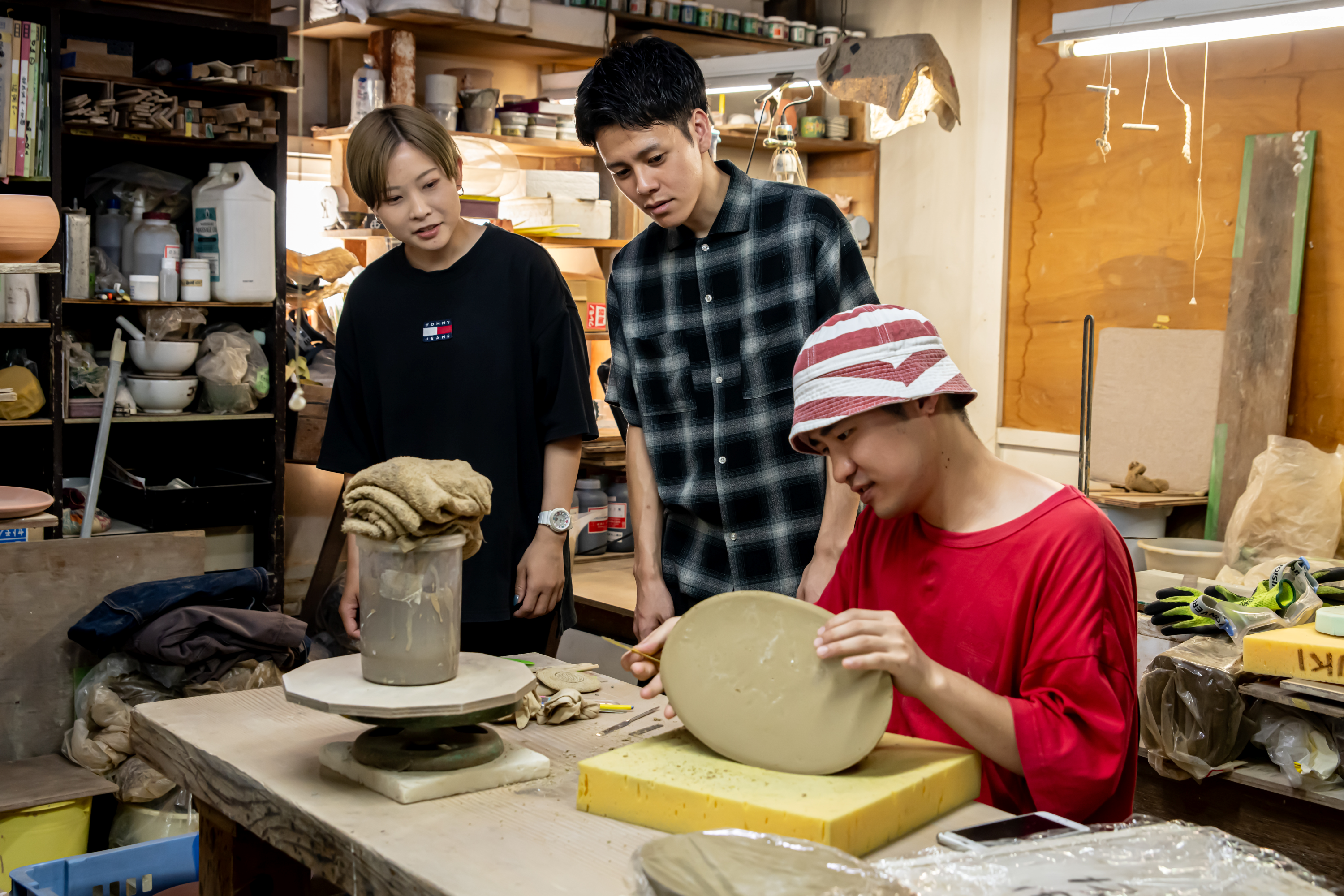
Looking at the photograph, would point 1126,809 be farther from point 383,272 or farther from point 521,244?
point 383,272

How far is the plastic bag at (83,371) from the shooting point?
146 inches

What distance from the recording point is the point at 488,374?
212cm

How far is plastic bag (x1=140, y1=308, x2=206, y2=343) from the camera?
3877mm

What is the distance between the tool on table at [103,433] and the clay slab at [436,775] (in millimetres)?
2467

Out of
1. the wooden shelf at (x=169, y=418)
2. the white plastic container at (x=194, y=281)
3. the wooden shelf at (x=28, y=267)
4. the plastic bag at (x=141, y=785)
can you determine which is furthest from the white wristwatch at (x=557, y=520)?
the white plastic container at (x=194, y=281)

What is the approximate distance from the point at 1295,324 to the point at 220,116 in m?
3.61

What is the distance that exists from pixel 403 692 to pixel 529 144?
3.54m

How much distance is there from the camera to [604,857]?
1.13 meters

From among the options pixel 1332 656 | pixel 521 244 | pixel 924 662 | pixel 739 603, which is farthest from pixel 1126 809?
pixel 521 244

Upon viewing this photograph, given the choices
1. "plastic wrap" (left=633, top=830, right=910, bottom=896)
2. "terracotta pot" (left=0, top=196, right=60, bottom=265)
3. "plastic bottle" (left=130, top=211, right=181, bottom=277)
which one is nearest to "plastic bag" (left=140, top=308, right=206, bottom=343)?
"plastic bottle" (left=130, top=211, right=181, bottom=277)

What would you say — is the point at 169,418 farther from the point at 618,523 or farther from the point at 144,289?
the point at 618,523

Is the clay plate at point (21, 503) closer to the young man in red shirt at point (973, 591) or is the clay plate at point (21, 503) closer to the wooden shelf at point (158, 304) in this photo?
the wooden shelf at point (158, 304)

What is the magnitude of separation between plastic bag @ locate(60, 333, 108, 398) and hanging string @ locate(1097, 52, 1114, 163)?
357cm

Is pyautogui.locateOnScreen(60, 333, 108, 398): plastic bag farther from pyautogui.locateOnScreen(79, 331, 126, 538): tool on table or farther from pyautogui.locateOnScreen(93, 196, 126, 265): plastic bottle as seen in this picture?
pyautogui.locateOnScreen(93, 196, 126, 265): plastic bottle
